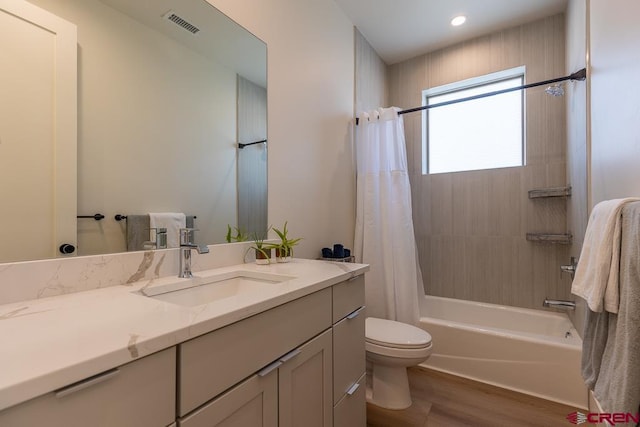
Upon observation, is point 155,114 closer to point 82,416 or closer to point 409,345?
point 82,416

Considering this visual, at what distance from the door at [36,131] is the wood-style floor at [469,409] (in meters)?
1.75

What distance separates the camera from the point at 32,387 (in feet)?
1.33

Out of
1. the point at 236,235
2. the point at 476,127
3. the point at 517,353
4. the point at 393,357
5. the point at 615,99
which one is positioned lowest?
the point at 517,353

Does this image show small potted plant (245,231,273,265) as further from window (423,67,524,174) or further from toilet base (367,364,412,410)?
window (423,67,524,174)

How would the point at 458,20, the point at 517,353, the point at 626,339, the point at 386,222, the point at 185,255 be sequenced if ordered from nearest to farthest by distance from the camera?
the point at 626,339
the point at 185,255
the point at 517,353
the point at 386,222
the point at 458,20

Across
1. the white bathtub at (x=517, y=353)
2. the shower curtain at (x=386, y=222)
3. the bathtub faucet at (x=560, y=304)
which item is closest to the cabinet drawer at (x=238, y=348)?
the shower curtain at (x=386, y=222)

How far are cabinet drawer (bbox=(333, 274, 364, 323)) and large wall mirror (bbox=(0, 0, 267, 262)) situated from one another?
0.59m

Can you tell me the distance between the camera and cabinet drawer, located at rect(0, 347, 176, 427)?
0.42 metres

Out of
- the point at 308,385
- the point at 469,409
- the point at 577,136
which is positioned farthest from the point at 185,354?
the point at 577,136

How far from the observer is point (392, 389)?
1.76 metres

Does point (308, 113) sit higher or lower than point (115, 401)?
higher

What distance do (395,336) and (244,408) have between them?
3.94 ft

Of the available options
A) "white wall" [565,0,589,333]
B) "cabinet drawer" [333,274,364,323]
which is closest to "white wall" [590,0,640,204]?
"white wall" [565,0,589,333]

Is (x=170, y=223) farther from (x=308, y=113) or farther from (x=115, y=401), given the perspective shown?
(x=308, y=113)
